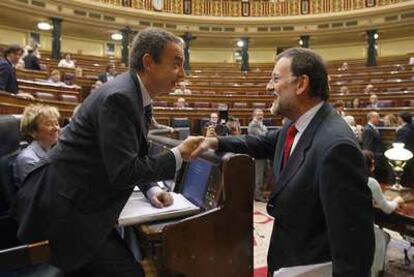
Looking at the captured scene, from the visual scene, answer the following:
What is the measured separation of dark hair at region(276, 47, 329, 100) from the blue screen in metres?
0.66

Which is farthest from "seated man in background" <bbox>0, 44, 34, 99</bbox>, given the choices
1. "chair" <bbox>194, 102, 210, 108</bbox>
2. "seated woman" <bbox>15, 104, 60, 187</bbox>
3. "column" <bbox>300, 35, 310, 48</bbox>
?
"column" <bbox>300, 35, 310, 48</bbox>

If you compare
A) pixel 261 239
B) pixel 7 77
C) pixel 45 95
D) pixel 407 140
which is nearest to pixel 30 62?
pixel 45 95

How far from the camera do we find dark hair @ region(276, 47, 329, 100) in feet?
4.65

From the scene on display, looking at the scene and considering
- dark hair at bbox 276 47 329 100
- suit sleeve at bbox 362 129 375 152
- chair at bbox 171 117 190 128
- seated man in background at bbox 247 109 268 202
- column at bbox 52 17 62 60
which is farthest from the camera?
column at bbox 52 17 62 60

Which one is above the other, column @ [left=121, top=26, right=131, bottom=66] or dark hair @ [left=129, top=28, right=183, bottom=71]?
column @ [left=121, top=26, right=131, bottom=66]

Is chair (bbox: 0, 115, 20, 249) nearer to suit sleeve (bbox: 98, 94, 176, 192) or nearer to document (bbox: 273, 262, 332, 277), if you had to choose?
suit sleeve (bbox: 98, 94, 176, 192)

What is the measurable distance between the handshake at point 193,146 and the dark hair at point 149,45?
1.15ft

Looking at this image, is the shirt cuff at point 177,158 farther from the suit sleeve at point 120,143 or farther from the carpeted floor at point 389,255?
the carpeted floor at point 389,255

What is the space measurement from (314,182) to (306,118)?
28 cm

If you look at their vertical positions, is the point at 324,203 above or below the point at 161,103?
below

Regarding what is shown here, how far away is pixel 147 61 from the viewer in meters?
1.46

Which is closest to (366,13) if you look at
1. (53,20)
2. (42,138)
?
(53,20)

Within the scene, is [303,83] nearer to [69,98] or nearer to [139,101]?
[139,101]

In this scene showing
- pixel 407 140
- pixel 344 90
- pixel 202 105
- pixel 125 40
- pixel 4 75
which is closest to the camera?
pixel 407 140
